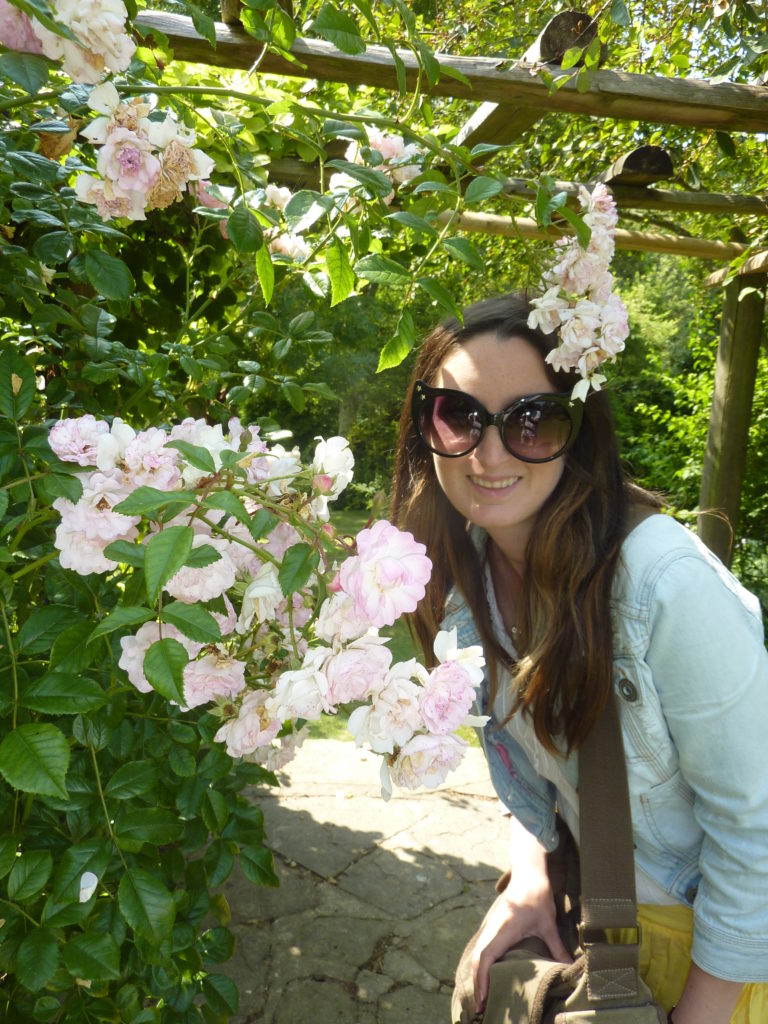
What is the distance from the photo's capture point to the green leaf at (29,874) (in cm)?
103

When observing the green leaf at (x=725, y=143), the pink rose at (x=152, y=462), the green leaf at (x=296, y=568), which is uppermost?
the green leaf at (x=725, y=143)

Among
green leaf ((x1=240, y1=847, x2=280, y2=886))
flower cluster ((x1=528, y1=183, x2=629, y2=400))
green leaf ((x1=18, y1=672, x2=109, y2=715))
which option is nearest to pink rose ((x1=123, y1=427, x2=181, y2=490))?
green leaf ((x1=18, y1=672, x2=109, y2=715))

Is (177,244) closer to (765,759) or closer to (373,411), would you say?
(765,759)

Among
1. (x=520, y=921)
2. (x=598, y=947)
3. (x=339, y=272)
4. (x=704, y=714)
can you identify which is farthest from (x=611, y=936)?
(x=339, y=272)

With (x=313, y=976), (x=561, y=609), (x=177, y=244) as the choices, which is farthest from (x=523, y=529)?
(x=313, y=976)

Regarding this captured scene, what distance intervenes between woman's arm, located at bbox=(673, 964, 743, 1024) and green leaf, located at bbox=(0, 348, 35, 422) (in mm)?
1361

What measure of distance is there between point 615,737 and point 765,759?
235mm

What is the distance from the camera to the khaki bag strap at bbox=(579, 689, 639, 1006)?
4.39 ft

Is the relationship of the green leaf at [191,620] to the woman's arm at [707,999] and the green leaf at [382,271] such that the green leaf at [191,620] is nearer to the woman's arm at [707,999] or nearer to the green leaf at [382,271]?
the green leaf at [382,271]

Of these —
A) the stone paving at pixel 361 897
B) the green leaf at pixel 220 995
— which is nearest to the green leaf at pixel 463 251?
the green leaf at pixel 220 995

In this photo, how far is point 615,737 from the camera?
56.0 inches

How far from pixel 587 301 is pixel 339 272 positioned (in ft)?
1.44

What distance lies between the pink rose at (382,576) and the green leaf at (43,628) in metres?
0.43

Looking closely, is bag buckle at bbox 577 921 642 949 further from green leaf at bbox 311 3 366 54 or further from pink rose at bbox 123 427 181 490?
green leaf at bbox 311 3 366 54
